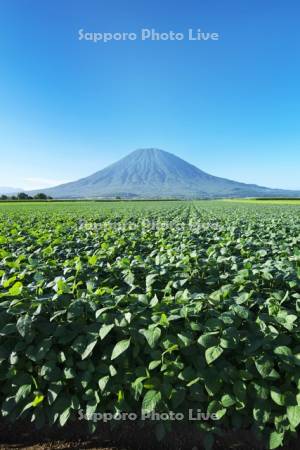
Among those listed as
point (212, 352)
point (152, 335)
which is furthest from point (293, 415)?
point (152, 335)

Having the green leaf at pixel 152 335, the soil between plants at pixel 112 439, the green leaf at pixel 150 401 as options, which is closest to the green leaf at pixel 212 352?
the green leaf at pixel 152 335

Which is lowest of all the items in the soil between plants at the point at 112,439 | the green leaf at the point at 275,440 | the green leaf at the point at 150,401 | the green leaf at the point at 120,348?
the soil between plants at the point at 112,439

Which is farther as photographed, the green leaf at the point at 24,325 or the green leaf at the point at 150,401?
the green leaf at the point at 24,325

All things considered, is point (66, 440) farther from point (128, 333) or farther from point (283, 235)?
point (283, 235)

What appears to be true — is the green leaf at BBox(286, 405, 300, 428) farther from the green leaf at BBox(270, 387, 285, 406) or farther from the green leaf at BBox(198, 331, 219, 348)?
the green leaf at BBox(198, 331, 219, 348)

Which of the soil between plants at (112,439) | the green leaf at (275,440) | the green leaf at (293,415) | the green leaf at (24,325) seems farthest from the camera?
the soil between plants at (112,439)

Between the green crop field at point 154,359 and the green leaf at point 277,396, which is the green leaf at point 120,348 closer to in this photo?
the green crop field at point 154,359

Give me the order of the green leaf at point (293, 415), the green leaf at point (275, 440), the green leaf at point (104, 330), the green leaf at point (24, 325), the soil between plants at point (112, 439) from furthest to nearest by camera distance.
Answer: the soil between plants at point (112, 439)
the green leaf at point (24, 325)
the green leaf at point (104, 330)
the green leaf at point (275, 440)
the green leaf at point (293, 415)

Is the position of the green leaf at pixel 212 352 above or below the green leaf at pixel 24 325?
below

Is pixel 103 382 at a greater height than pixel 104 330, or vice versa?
pixel 104 330

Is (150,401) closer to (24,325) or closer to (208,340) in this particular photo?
(208,340)

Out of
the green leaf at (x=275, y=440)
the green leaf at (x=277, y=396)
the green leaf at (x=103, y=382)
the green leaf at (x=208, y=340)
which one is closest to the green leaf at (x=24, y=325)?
the green leaf at (x=103, y=382)

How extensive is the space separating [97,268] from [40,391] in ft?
5.60

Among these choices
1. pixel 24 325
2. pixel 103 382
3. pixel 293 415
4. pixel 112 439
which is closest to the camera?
pixel 293 415
